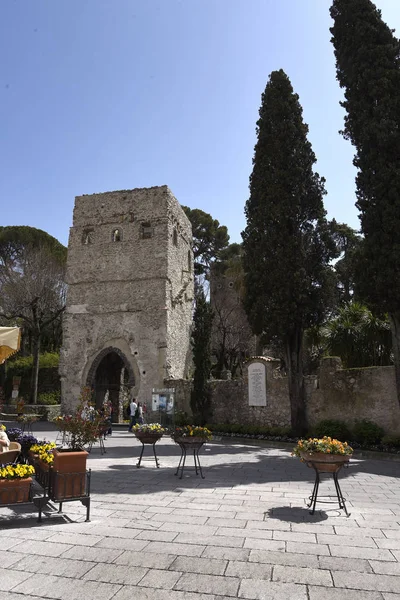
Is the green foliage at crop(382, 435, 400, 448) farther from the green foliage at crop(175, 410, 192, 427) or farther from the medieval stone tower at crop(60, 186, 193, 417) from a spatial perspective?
Result: the medieval stone tower at crop(60, 186, 193, 417)

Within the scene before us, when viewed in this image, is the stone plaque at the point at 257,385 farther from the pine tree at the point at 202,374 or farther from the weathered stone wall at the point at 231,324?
the weathered stone wall at the point at 231,324

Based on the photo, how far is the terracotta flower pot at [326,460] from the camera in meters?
6.17

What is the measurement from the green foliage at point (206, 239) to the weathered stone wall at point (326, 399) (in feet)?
58.3

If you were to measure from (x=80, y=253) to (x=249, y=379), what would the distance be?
11.8 metres

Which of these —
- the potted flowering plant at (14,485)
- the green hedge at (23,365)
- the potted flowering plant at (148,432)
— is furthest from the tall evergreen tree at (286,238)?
the green hedge at (23,365)

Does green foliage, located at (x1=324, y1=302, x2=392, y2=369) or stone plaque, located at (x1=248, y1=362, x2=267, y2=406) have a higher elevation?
green foliage, located at (x1=324, y1=302, x2=392, y2=369)

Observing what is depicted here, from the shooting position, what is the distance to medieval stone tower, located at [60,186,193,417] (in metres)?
21.7

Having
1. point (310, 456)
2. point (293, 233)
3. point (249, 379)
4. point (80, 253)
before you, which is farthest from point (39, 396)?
point (310, 456)

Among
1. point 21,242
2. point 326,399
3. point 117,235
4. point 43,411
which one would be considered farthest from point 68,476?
point 21,242

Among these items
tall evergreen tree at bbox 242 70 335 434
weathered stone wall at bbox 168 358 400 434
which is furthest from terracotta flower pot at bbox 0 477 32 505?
weathered stone wall at bbox 168 358 400 434

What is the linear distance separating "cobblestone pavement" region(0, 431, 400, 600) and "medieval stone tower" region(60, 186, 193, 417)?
13.5 metres

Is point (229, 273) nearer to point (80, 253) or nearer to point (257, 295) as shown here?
point (80, 253)

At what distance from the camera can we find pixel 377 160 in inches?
525

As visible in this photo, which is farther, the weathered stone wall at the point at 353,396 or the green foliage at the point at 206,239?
the green foliage at the point at 206,239
